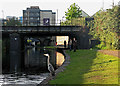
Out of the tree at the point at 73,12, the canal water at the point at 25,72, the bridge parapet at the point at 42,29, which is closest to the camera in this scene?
the canal water at the point at 25,72

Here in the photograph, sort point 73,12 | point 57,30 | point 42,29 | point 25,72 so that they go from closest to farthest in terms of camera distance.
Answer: point 25,72 < point 57,30 < point 42,29 < point 73,12

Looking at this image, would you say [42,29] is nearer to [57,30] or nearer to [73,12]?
[57,30]

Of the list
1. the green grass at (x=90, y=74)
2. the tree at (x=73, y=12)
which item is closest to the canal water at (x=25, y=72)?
the green grass at (x=90, y=74)

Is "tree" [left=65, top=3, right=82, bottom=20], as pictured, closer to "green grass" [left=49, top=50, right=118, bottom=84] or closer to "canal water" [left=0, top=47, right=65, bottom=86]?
"canal water" [left=0, top=47, right=65, bottom=86]

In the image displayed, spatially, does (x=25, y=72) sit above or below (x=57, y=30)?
below

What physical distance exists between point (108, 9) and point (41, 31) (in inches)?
652

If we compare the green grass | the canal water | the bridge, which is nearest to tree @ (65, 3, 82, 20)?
the bridge

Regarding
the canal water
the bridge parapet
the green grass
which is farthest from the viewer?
the bridge parapet

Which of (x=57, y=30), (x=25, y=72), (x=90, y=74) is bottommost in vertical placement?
(x=25, y=72)

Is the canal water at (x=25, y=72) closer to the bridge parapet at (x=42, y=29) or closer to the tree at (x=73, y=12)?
the bridge parapet at (x=42, y=29)

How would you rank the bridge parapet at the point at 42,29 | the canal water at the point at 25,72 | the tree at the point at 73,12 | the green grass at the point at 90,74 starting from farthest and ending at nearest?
the tree at the point at 73,12 → the bridge parapet at the point at 42,29 → the canal water at the point at 25,72 → the green grass at the point at 90,74

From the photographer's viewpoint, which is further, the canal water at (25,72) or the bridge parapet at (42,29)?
the bridge parapet at (42,29)

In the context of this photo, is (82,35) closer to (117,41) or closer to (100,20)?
(100,20)

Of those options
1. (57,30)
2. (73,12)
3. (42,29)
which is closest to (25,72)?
(57,30)
